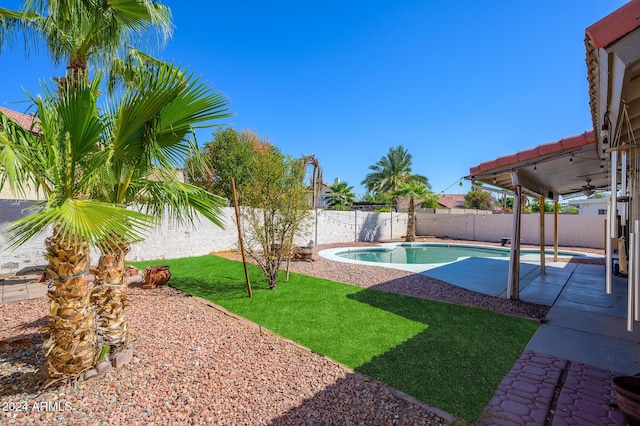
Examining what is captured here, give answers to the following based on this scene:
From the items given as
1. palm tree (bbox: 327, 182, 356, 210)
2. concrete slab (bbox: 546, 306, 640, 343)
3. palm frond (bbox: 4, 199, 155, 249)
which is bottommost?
concrete slab (bbox: 546, 306, 640, 343)

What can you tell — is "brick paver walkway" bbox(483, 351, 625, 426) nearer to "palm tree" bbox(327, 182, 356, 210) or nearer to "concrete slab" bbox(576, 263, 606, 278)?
"concrete slab" bbox(576, 263, 606, 278)

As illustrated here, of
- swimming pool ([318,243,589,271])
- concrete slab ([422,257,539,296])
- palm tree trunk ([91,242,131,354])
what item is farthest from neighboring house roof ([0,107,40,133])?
swimming pool ([318,243,589,271])

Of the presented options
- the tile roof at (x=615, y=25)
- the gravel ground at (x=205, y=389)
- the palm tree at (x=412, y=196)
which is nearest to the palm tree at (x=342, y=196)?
the palm tree at (x=412, y=196)

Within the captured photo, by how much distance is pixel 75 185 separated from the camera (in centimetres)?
297

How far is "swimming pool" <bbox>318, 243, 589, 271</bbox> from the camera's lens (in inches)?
571

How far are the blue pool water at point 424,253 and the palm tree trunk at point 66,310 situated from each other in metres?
12.5

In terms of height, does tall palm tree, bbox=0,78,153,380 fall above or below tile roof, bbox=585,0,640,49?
below

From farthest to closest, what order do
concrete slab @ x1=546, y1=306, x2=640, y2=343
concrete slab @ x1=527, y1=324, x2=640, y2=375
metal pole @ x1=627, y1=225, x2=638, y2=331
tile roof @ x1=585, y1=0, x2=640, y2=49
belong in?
concrete slab @ x1=546, y1=306, x2=640, y2=343 → concrete slab @ x1=527, y1=324, x2=640, y2=375 → metal pole @ x1=627, y1=225, x2=638, y2=331 → tile roof @ x1=585, y1=0, x2=640, y2=49

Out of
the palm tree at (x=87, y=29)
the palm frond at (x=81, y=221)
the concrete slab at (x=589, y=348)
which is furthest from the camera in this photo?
the palm tree at (x=87, y=29)

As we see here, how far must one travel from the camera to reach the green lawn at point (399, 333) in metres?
3.41

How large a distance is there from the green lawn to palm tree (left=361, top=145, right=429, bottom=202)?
2989 cm

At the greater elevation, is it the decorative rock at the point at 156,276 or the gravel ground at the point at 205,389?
the decorative rock at the point at 156,276

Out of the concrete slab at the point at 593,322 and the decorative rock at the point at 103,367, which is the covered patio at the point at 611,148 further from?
the decorative rock at the point at 103,367

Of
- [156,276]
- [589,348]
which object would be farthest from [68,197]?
[589,348]
